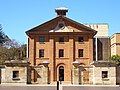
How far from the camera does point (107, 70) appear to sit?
42.4 metres

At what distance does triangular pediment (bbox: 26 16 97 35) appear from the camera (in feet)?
191

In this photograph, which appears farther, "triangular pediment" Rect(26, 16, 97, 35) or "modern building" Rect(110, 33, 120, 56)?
"modern building" Rect(110, 33, 120, 56)

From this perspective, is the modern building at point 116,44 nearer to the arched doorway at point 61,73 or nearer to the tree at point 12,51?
the tree at point 12,51

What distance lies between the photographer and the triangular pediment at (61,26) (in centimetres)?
5819

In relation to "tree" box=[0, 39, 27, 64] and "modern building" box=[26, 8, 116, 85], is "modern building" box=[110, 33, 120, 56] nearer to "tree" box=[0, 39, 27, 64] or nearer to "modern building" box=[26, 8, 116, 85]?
"tree" box=[0, 39, 27, 64]

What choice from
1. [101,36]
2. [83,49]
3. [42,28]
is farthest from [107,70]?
[101,36]

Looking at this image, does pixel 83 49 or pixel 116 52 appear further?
pixel 116 52

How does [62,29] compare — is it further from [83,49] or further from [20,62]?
[20,62]

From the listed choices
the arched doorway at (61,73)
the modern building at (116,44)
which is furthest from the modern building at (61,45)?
the modern building at (116,44)

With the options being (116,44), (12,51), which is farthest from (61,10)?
(116,44)

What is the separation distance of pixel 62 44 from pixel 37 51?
473 centimetres

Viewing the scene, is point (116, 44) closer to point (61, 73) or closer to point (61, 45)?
point (61, 45)

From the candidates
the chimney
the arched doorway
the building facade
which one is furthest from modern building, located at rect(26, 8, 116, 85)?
the building facade

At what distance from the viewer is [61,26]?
5881 cm
